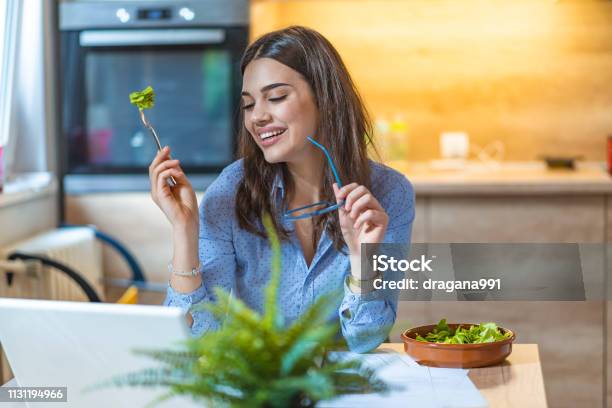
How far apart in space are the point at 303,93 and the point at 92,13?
1.82 metres

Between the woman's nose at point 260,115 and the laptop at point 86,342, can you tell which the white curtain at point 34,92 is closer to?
the woman's nose at point 260,115

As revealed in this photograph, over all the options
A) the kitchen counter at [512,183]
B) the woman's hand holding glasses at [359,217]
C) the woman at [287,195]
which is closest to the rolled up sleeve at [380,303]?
the woman at [287,195]

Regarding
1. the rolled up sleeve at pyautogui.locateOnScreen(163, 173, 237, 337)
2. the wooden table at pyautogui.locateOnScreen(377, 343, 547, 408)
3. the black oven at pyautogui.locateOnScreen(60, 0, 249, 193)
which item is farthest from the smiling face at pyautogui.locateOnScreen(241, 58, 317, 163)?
the black oven at pyautogui.locateOnScreen(60, 0, 249, 193)

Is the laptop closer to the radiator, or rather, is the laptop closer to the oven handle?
the radiator

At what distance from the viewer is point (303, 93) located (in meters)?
1.98

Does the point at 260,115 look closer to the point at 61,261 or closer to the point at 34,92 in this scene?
the point at 61,261

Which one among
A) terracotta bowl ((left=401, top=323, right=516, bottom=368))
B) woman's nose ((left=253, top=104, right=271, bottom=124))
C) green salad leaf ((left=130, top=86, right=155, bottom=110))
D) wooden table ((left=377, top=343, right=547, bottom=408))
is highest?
green salad leaf ((left=130, top=86, right=155, bottom=110))

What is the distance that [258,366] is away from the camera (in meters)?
1.06

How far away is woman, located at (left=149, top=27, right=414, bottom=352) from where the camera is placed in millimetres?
1857

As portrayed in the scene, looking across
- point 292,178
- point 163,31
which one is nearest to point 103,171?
point 163,31

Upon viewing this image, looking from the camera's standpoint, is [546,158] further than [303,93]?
Yes

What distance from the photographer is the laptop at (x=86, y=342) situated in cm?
113

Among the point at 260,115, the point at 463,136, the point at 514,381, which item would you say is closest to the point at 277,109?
the point at 260,115

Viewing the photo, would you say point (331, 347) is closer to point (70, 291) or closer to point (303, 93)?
point (303, 93)
